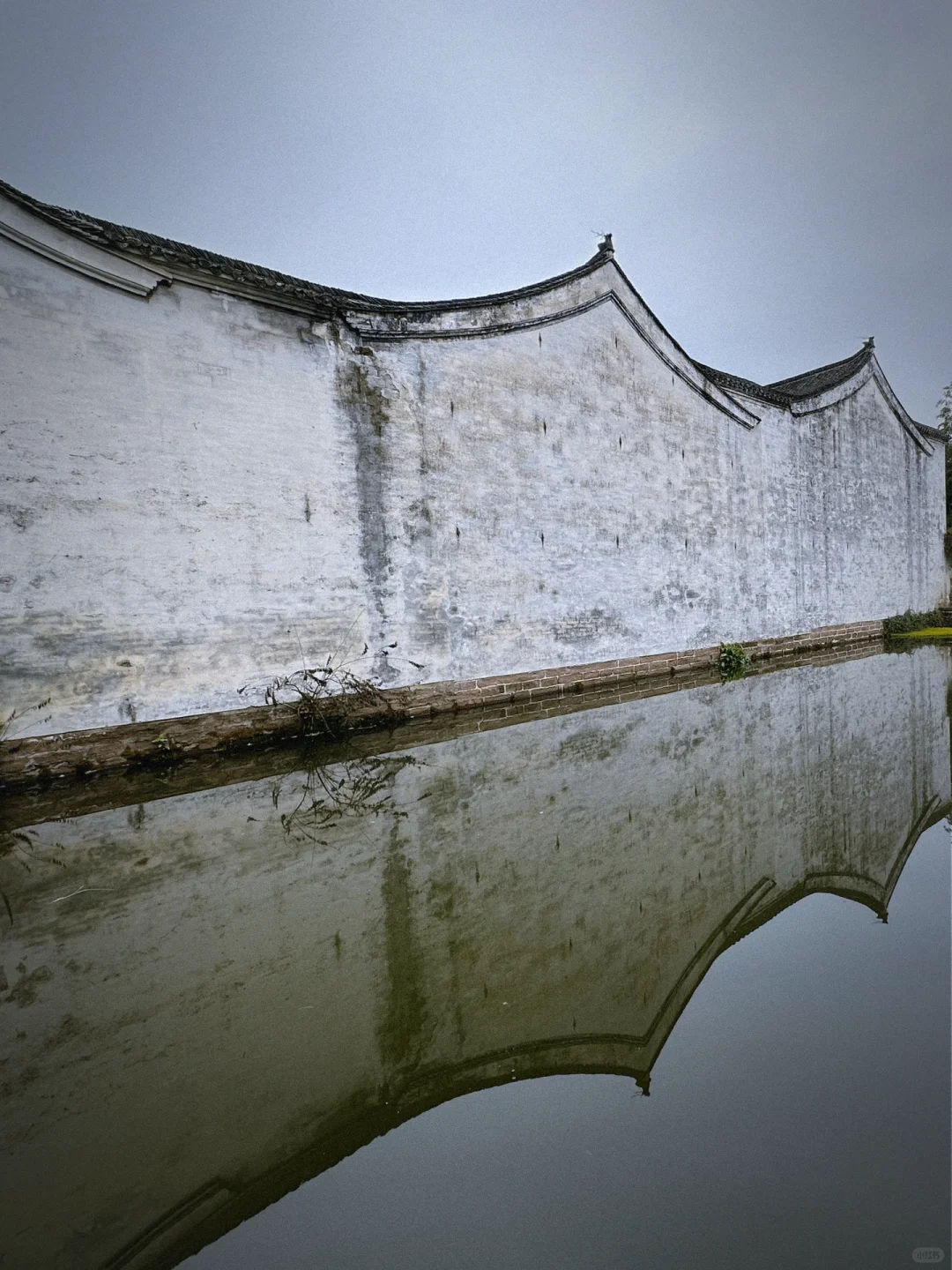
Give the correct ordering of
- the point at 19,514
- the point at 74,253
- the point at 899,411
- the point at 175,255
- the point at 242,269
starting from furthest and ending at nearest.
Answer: the point at 899,411
the point at 242,269
the point at 175,255
the point at 74,253
the point at 19,514

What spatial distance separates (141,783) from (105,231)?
15.9 ft

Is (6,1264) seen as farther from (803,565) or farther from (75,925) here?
(803,565)

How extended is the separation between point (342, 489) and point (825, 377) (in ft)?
43.7

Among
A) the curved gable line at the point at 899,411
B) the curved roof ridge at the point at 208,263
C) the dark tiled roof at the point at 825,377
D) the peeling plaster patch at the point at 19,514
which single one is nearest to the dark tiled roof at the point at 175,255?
the curved roof ridge at the point at 208,263

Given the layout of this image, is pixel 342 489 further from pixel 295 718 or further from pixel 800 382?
pixel 800 382

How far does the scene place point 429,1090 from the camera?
2.00 meters

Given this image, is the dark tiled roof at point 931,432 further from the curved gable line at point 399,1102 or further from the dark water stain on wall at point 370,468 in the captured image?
the curved gable line at point 399,1102

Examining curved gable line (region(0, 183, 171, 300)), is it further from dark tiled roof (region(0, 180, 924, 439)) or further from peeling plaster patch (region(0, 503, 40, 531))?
peeling plaster patch (region(0, 503, 40, 531))

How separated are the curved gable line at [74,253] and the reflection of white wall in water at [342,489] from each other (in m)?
0.02

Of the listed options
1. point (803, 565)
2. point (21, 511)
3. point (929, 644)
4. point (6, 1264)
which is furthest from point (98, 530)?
point (929, 644)

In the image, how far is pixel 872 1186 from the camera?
155cm

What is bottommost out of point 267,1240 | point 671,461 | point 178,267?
point 267,1240

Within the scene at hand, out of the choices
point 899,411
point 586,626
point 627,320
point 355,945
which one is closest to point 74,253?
point 355,945

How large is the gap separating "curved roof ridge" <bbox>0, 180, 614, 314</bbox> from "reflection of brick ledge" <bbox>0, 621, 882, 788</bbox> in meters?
4.30
